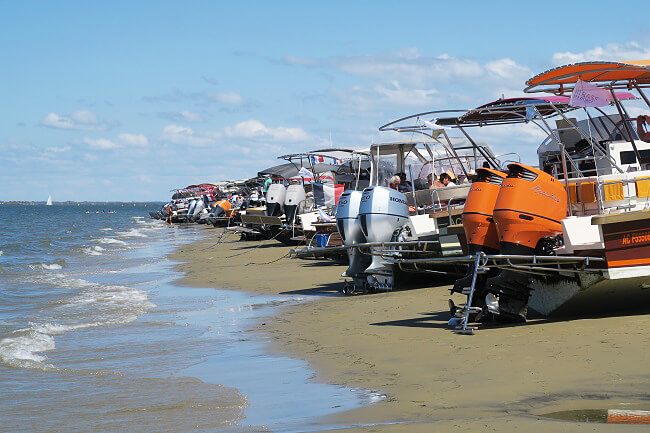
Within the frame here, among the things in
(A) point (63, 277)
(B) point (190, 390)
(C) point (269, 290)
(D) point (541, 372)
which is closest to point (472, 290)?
(D) point (541, 372)

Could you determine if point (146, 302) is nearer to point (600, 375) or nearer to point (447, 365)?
point (447, 365)

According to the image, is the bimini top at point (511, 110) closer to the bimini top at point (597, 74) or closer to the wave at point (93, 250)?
the bimini top at point (597, 74)

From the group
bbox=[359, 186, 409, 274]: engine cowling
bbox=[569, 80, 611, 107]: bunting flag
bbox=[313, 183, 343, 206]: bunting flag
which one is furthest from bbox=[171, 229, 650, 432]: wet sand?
bbox=[313, 183, 343, 206]: bunting flag

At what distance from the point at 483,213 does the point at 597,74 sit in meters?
3.11

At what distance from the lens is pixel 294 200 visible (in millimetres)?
27906

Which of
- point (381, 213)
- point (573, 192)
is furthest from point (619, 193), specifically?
point (381, 213)

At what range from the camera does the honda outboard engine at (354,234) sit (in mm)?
14859

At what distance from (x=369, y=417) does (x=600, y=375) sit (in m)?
2.03

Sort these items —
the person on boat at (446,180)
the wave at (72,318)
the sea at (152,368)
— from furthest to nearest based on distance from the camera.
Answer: the person on boat at (446,180) < the wave at (72,318) < the sea at (152,368)

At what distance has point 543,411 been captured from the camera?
625 centimetres

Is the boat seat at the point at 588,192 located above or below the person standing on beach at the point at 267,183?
below

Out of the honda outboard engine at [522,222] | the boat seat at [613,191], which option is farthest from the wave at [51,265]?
the boat seat at [613,191]

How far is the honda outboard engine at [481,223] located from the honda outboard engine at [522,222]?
26 cm

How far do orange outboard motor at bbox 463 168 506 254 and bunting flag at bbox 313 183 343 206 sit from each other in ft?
50.3
